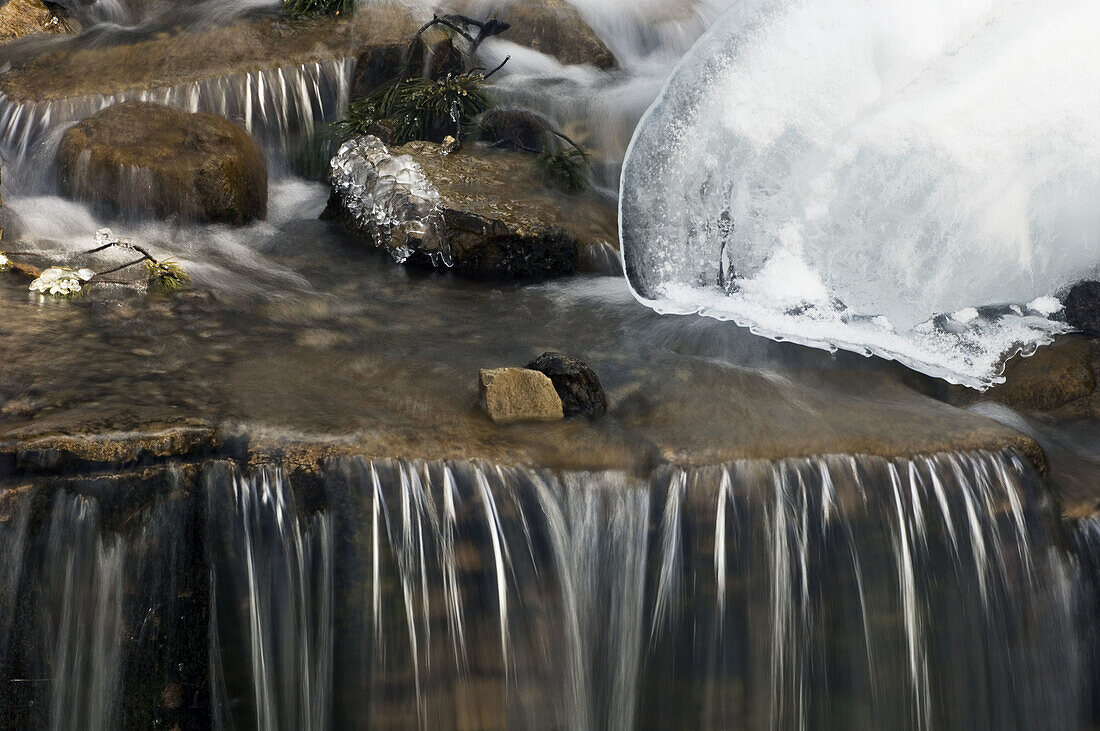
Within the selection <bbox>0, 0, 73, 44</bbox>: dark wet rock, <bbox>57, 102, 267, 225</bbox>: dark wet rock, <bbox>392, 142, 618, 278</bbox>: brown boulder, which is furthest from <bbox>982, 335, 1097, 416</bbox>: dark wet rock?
<bbox>0, 0, 73, 44</bbox>: dark wet rock

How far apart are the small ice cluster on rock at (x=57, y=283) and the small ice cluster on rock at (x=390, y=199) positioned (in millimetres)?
1992

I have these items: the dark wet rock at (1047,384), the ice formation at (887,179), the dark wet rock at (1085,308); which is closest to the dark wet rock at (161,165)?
the ice formation at (887,179)

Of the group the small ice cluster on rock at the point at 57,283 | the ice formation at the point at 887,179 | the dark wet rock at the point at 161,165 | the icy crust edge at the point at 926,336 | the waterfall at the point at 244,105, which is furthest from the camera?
the waterfall at the point at 244,105

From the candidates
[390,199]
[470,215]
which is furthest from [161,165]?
[470,215]

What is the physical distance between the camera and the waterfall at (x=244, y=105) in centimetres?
742

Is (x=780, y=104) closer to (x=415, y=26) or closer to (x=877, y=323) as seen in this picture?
(x=877, y=323)

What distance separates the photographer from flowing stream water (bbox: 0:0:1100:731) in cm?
335

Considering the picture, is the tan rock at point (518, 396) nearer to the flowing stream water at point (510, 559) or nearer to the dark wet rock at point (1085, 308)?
the flowing stream water at point (510, 559)

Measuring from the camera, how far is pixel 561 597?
3816 mm

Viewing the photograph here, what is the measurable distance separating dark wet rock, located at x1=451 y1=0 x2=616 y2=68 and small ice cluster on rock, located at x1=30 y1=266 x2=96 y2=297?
5324 millimetres

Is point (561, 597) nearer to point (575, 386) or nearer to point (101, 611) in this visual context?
point (575, 386)

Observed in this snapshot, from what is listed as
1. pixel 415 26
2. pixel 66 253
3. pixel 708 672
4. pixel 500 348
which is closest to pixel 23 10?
pixel 415 26

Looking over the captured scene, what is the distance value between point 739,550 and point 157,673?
2.12 meters

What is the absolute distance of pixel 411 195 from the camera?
20.7 feet
